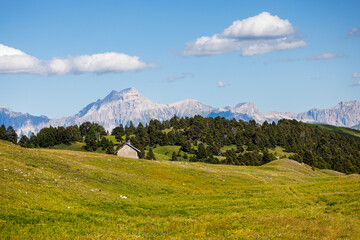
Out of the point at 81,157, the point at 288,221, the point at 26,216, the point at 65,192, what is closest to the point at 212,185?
the point at 81,157

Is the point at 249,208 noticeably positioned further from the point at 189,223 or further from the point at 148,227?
the point at 148,227

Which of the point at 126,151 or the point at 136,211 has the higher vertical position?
the point at 126,151

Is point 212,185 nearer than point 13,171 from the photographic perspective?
No

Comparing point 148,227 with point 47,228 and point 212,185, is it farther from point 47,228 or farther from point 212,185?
point 212,185

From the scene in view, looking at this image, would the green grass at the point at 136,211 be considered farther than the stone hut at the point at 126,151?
No

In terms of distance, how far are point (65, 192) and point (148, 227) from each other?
13.8 meters

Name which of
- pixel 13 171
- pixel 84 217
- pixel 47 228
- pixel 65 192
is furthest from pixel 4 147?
pixel 47 228

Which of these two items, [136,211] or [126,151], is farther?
[126,151]

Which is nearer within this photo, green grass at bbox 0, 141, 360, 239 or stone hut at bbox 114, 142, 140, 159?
green grass at bbox 0, 141, 360, 239

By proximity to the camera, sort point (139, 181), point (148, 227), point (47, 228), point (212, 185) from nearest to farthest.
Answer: point (47, 228) < point (148, 227) < point (139, 181) < point (212, 185)

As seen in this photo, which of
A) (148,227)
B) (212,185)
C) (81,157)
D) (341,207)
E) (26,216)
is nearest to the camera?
(26,216)

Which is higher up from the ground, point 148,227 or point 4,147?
point 4,147

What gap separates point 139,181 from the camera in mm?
51438

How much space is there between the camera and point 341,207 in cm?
3391
